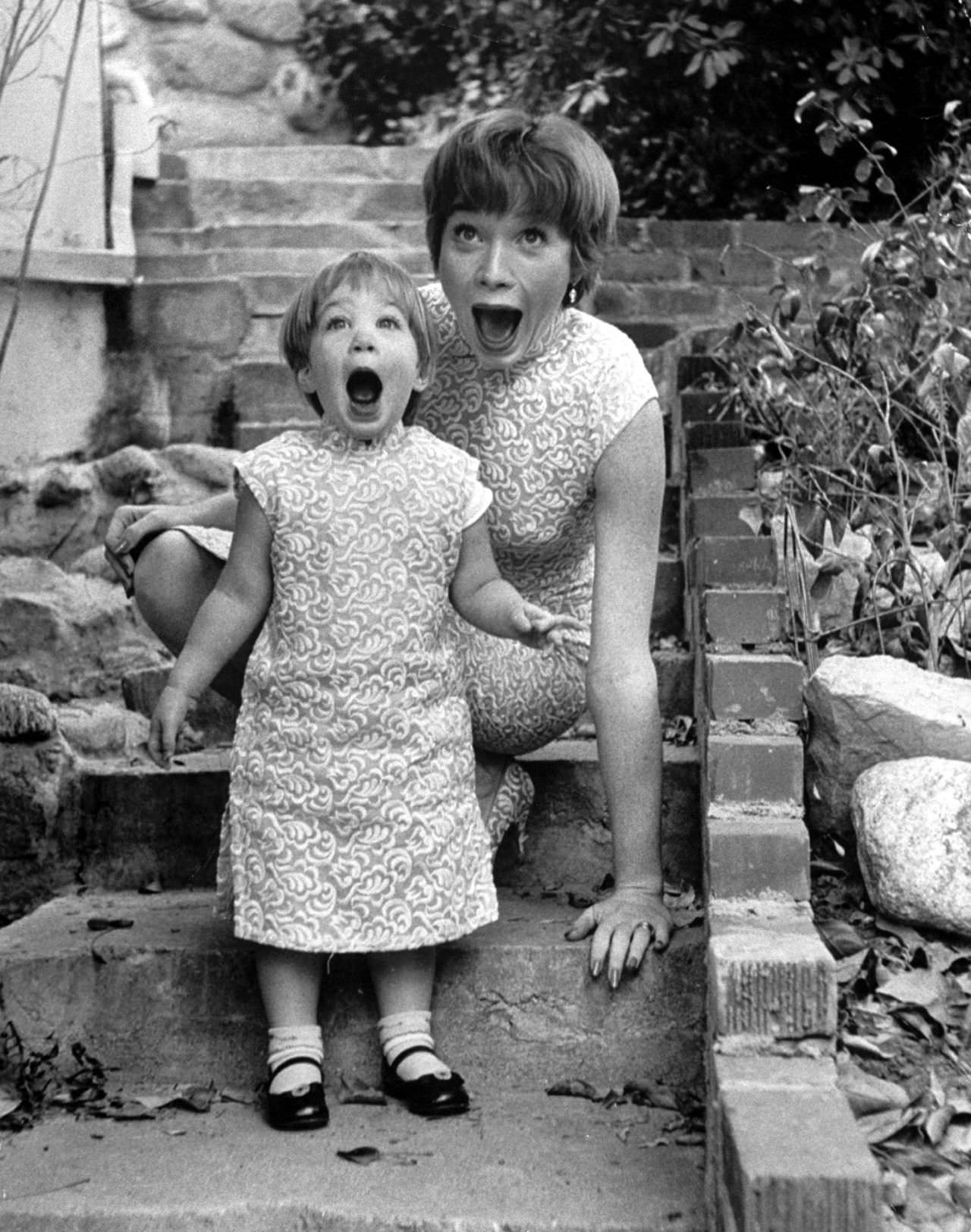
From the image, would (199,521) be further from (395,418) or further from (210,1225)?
(210,1225)

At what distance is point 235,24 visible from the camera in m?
9.67

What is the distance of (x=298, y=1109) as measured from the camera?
2590 millimetres

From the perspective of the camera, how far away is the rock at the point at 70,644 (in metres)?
4.08

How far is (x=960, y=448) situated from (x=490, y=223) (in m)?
1.30

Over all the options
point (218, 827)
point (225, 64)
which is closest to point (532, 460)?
point (218, 827)

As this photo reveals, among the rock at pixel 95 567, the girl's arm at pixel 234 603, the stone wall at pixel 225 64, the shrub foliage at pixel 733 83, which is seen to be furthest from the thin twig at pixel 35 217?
the stone wall at pixel 225 64

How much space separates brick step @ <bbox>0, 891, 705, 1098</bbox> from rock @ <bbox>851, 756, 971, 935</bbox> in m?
0.33

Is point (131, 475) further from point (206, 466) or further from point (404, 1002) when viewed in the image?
point (404, 1002)

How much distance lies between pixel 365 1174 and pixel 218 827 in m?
0.92

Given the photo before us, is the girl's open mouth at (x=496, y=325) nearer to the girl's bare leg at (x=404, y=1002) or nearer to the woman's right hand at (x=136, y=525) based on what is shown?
the woman's right hand at (x=136, y=525)

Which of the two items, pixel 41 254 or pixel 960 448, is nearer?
pixel 960 448

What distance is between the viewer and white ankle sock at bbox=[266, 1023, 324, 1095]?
2.62m

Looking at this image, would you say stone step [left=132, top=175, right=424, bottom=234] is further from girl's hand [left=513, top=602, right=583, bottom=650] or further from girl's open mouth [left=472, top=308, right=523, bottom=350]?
girl's hand [left=513, top=602, right=583, bottom=650]

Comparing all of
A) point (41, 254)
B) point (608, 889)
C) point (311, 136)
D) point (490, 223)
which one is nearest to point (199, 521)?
point (490, 223)
